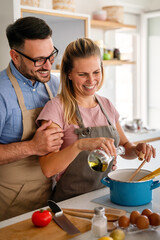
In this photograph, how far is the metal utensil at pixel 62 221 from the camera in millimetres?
1287

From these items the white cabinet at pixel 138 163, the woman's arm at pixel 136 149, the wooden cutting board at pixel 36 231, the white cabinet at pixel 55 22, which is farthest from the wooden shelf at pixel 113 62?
the wooden cutting board at pixel 36 231

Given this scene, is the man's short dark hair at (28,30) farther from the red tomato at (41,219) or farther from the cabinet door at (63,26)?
the cabinet door at (63,26)

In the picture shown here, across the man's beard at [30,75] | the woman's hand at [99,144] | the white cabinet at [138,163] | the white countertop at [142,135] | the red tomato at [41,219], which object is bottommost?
the white cabinet at [138,163]

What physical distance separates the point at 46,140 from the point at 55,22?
1.66 m

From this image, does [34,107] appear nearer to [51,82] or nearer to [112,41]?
[51,82]

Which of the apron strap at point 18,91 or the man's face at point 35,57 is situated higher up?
the man's face at point 35,57

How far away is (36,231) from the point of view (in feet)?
4.20

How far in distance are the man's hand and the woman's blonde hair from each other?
0.10m

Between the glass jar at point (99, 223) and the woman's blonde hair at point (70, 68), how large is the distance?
0.66 m

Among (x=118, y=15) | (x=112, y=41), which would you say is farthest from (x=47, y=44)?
(x=112, y=41)

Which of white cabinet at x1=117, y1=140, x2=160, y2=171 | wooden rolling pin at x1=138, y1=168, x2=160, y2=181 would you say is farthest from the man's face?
white cabinet at x1=117, y1=140, x2=160, y2=171

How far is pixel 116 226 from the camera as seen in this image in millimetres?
1285

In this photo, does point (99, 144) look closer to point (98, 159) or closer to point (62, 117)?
point (98, 159)

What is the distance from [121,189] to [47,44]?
0.82 meters
